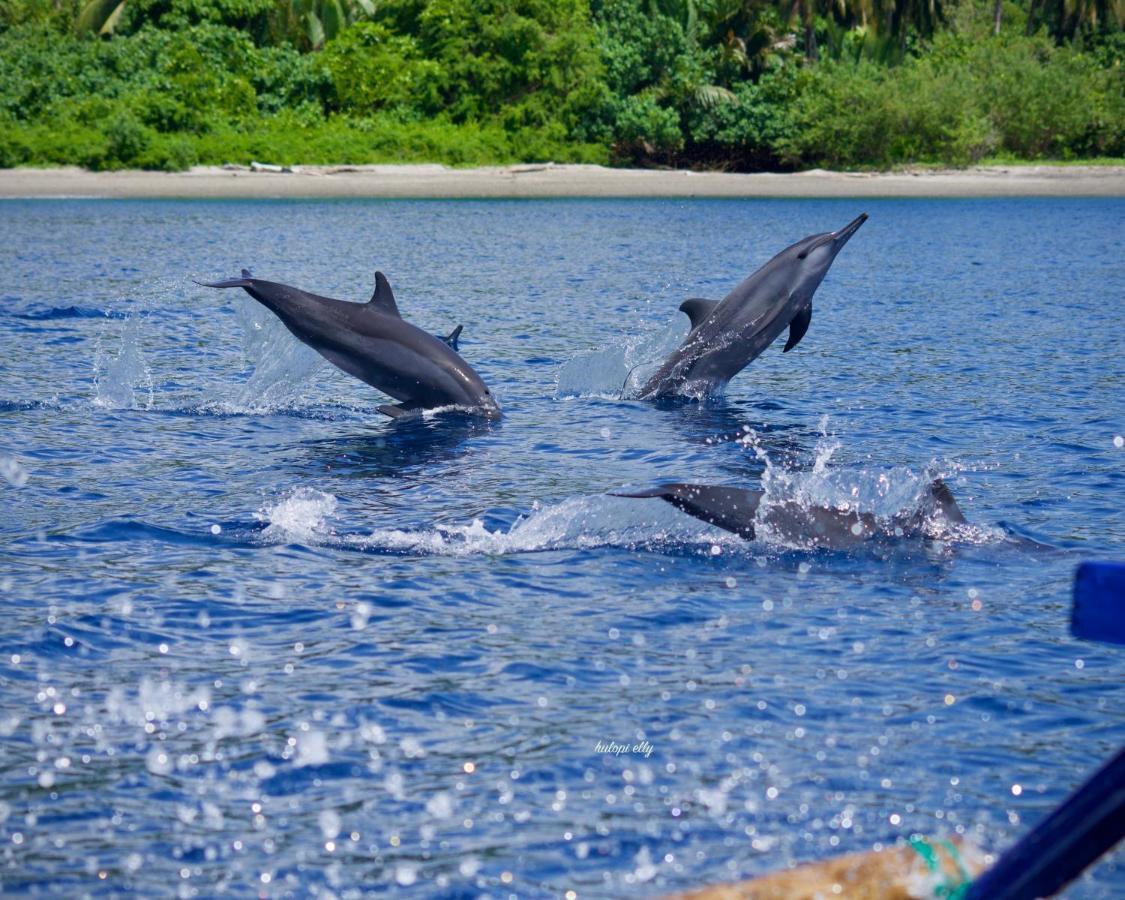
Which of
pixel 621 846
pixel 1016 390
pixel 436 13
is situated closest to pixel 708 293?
pixel 1016 390

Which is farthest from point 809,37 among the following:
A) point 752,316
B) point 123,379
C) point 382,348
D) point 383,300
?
point 382,348

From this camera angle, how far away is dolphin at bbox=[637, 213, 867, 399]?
50.1 ft

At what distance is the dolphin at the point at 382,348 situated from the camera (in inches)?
564

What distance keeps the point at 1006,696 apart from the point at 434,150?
187 ft

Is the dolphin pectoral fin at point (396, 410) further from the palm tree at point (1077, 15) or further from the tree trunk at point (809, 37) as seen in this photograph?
the palm tree at point (1077, 15)

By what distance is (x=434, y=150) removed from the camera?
204 ft

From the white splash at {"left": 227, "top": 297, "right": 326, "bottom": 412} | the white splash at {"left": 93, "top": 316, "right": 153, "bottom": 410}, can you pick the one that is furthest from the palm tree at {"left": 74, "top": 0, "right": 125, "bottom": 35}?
the white splash at {"left": 227, "top": 297, "right": 326, "bottom": 412}

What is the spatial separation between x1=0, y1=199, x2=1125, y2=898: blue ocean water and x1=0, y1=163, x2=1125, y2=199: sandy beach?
126 ft

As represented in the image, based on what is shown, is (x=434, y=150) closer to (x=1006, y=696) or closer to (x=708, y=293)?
(x=708, y=293)

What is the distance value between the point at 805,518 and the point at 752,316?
611 centimetres

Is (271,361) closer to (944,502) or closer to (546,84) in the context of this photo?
(944,502)

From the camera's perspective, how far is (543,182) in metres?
60.4

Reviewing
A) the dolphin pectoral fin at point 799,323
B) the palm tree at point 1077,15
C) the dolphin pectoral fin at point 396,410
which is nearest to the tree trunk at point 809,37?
the palm tree at point 1077,15

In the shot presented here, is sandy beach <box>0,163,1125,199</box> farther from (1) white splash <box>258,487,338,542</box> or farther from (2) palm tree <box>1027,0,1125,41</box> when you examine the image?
(1) white splash <box>258,487,338,542</box>
